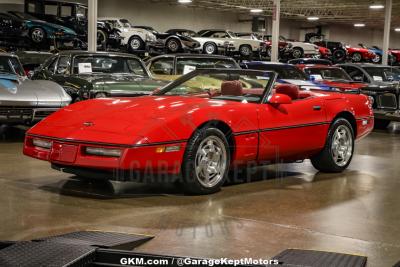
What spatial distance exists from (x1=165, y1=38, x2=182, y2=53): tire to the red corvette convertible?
15628 mm

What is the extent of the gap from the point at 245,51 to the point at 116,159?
20054 millimetres

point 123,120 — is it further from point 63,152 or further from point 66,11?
point 66,11

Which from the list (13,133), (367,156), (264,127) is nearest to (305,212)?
(264,127)

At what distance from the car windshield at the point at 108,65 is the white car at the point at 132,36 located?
431 inches

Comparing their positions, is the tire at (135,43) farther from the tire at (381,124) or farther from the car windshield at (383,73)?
the tire at (381,124)

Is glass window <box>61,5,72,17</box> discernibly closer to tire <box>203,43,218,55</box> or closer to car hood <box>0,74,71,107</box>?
tire <box>203,43,218,55</box>

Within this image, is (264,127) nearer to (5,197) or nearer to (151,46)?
(5,197)

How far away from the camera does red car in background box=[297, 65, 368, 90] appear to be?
1385 cm

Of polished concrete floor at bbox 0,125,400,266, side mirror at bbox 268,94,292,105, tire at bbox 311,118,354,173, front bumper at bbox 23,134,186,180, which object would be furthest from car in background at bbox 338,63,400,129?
front bumper at bbox 23,134,186,180

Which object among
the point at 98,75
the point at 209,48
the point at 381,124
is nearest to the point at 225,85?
the point at 98,75

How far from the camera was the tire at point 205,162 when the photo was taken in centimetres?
528

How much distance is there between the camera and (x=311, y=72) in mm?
14539

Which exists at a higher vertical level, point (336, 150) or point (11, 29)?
point (11, 29)

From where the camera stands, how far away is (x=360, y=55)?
3006 centimetres
